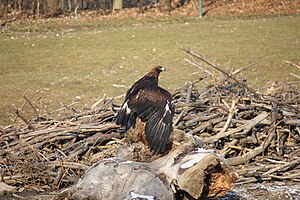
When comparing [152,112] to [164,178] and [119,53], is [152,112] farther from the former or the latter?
[119,53]

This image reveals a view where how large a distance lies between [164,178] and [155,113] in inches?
28.1

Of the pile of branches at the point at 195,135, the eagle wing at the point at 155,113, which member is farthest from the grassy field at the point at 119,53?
the eagle wing at the point at 155,113

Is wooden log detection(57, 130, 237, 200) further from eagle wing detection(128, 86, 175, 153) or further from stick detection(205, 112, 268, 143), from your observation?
stick detection(205, 112, 268, 143)

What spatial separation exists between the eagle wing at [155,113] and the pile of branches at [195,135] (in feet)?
2.47

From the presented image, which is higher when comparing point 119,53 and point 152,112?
point 152,112

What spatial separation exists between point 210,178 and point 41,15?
22.1 metres

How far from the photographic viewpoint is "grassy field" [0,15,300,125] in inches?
516

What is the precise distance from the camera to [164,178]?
5340 mm

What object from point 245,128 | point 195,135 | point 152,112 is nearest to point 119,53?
point 195,135

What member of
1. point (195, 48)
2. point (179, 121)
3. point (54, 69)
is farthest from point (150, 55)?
point (179, 121)

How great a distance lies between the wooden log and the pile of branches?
99cm

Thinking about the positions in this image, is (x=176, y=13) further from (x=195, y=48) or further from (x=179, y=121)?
(x=179, y=121)

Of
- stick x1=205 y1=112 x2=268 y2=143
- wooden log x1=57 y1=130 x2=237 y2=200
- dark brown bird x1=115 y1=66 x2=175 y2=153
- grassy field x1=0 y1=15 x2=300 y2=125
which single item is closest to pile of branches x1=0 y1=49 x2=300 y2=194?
stick x1=205 y1=112 x2=268 y2=143

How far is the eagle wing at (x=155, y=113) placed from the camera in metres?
5.69
